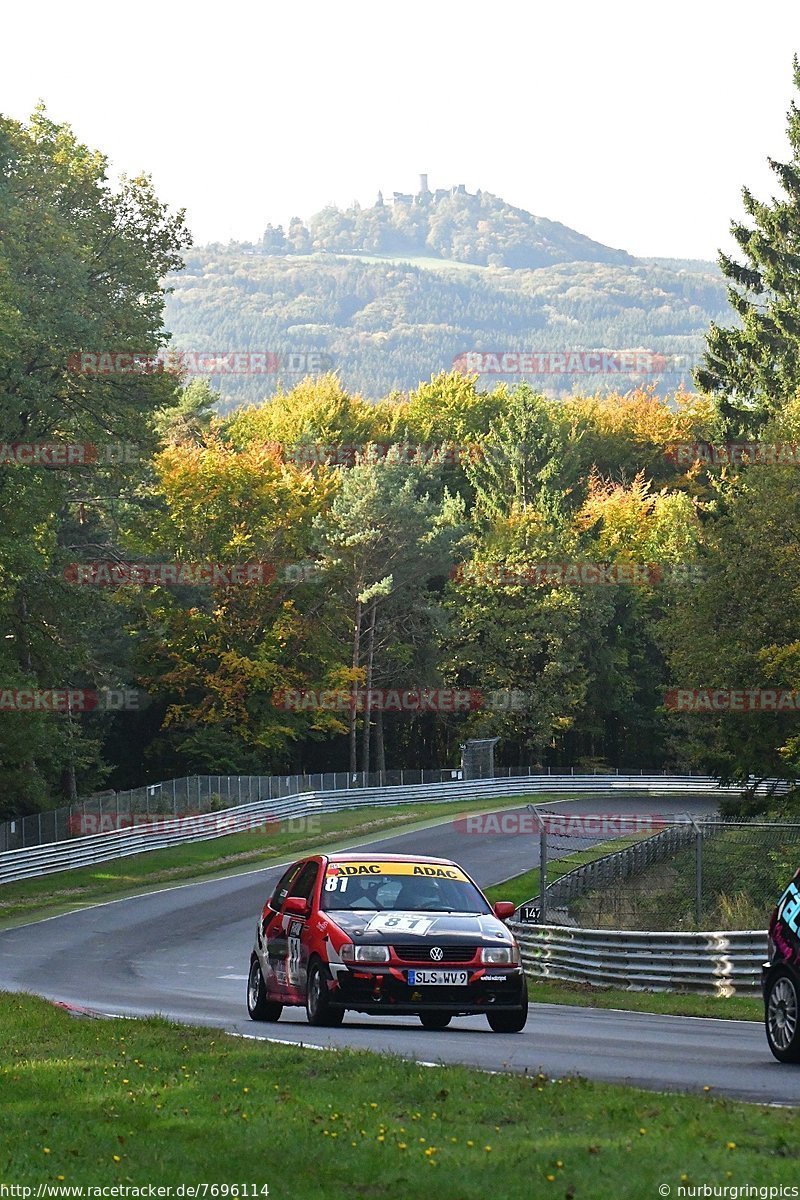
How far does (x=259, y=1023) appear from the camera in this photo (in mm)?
16844

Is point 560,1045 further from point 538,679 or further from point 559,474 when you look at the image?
point 559,474

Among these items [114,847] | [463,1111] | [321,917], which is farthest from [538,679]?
[463,1111]

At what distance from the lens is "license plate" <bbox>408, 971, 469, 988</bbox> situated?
15.2 meters

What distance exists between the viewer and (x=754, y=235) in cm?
6303

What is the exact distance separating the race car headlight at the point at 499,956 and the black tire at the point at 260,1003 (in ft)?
8.62

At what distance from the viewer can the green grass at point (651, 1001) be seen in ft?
64.3
